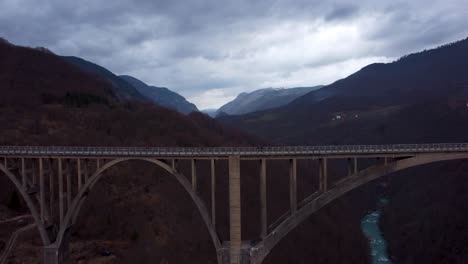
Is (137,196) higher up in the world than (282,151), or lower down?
lower down

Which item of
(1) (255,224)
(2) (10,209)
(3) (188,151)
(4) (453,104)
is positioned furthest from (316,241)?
(4) (453,104)

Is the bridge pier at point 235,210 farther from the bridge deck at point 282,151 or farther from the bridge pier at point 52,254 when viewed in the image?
the bridge pier at point 52,254

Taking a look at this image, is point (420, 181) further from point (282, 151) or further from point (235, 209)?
point (235, 209)

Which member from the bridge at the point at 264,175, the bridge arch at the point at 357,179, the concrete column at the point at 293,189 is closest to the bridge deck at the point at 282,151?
the bridge at the point at 264,175

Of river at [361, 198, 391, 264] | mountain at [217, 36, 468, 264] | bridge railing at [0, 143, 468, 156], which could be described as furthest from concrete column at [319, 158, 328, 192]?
river at [361, 198, 391, 264]

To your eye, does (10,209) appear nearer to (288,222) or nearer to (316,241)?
(288,222)

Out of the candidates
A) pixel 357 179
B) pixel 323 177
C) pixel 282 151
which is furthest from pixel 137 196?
pixel 357 179

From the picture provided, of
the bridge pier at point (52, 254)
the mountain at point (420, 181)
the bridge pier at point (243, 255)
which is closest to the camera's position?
the bridge pier at point (243, 255)

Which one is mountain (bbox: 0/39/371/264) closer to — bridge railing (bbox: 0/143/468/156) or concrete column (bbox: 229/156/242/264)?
concrete column (bbox: 229/156/242/264)
